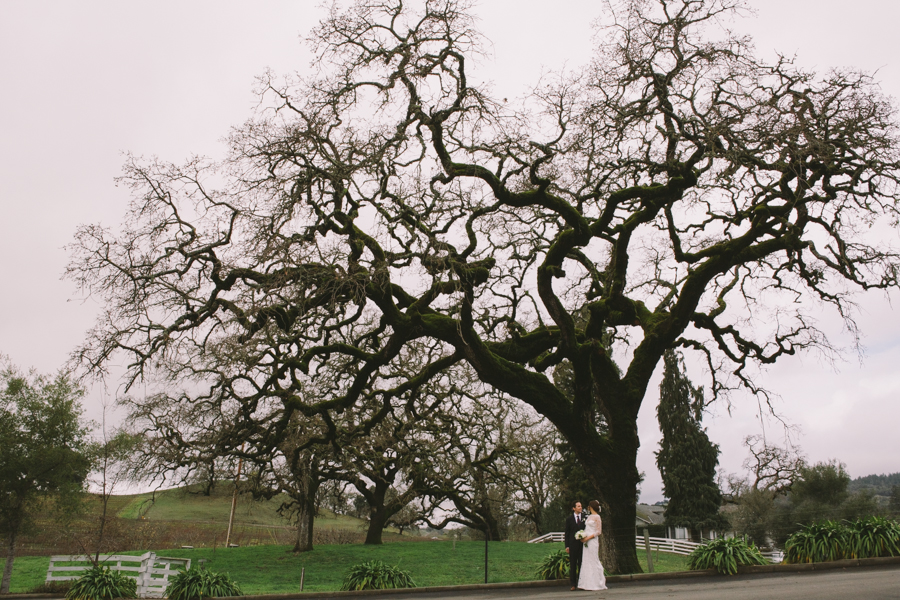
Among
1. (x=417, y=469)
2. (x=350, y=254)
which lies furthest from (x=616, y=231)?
(x=417, y=469)

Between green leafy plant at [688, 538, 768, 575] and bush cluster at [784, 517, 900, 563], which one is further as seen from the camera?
green leafy plant at [688, 538, 768, 575]

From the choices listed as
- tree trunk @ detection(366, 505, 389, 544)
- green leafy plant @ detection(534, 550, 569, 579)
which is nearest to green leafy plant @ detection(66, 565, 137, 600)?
green leafy plant @ detection(534, 550, 569, 579)

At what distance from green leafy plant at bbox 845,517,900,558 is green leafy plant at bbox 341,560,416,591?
335 inches

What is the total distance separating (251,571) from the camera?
17906mm

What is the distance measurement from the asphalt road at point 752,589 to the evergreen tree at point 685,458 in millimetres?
25396

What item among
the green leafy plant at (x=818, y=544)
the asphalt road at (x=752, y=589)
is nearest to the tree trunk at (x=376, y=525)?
the asphalt road at (x=752, y=589)

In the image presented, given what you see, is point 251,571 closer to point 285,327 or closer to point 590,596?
point 285,327

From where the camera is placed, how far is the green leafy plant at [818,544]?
10625 millimetres

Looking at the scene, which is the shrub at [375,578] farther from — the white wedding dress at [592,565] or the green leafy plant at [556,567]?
the white wedding dress at [592,565]

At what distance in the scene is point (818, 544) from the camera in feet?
35.2

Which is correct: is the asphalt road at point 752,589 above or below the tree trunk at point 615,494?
below

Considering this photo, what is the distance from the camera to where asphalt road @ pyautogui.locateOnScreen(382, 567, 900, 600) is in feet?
24.4

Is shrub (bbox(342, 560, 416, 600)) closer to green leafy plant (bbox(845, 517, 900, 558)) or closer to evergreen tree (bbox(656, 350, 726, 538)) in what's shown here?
green leafy plant (bbox(845, 517, 900, 558))

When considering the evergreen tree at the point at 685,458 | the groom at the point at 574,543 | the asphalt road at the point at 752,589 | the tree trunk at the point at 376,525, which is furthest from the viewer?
the evergreen tree at the point at 685,458
